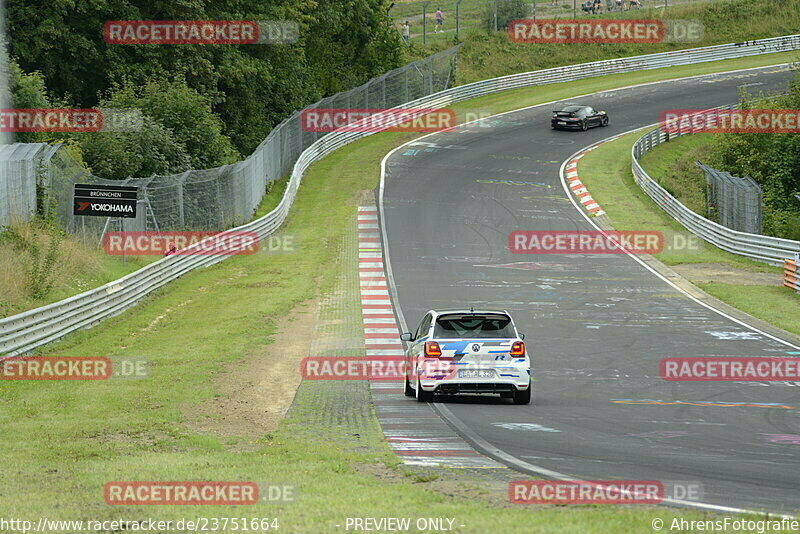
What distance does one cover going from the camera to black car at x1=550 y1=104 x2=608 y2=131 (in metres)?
60.3

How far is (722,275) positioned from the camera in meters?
32.8

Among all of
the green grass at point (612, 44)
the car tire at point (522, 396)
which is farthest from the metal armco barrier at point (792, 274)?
the green grass at point (612, 44)

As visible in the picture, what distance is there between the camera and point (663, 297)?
94.6 ft

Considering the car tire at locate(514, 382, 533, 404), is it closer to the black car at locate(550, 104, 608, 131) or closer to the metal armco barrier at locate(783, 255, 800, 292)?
the metal armco barrier at locate(783, 255, 800, 292)

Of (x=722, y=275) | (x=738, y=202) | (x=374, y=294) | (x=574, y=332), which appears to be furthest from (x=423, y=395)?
(x=738, y=202)

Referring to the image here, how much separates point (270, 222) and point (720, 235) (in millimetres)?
16483

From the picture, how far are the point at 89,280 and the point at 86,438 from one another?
12353 mm

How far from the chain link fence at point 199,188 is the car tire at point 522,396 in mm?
14974

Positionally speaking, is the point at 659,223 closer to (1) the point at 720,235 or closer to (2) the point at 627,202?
(2) the point at 627,202

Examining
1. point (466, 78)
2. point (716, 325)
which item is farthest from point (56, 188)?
point (466, 78)

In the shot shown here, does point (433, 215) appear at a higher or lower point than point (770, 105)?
lower

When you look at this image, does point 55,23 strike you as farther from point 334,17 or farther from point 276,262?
point 334,17

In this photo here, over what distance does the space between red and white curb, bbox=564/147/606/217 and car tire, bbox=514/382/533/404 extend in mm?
27118

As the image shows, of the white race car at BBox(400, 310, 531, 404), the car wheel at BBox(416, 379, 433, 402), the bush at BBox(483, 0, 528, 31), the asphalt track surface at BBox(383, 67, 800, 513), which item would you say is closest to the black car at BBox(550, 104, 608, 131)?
the asphalt track surface at BBox(383, 67, 800, 513)
